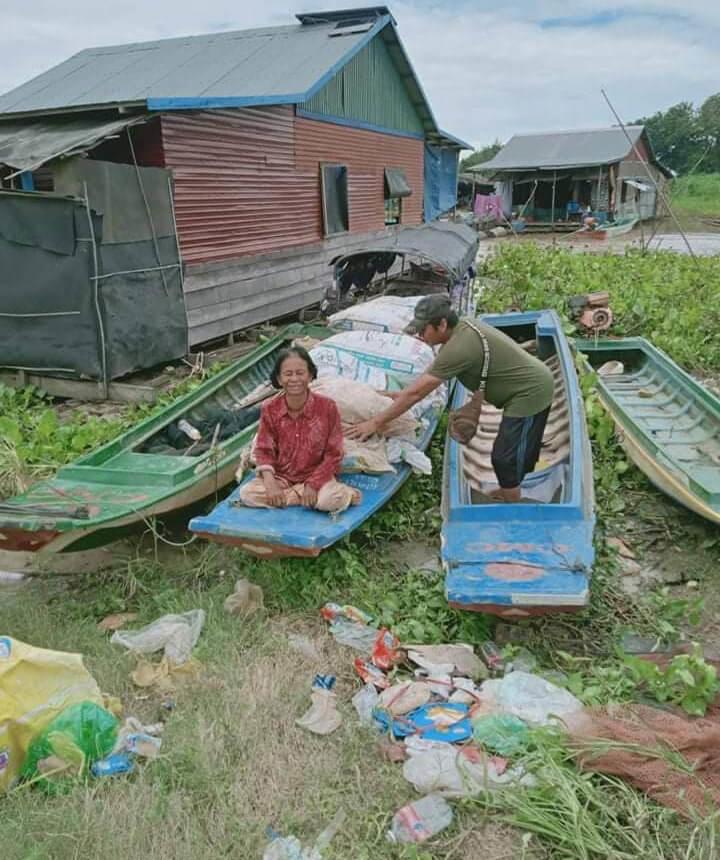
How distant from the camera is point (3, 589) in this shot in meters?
A: 5.09

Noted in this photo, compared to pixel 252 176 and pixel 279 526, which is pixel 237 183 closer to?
pixel 252 176

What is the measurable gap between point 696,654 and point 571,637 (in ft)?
2.92

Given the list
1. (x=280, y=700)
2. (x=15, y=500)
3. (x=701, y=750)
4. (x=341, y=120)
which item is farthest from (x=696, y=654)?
(x=341, y=120)

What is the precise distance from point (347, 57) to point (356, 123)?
2.51 m

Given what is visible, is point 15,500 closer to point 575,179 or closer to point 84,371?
point 84,371

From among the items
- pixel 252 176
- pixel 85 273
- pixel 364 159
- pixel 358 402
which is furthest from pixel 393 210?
pixel 358 402

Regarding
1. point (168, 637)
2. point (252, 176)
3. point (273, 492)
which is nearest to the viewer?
point (168, 637)

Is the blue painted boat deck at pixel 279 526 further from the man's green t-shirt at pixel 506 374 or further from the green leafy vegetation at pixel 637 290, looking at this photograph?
the green leafy vegetation at pixel 637 290

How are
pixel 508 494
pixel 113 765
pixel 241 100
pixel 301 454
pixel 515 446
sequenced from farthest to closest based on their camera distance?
pixel 241 100
pixel 508 494
pixel 515 446
pixel 301 454
pixel 113 765

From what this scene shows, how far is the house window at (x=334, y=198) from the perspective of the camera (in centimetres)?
1370

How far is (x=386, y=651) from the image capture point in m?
3.88

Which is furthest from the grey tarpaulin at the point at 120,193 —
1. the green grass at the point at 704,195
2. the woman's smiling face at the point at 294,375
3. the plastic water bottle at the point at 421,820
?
the green grass at the point at 704,195

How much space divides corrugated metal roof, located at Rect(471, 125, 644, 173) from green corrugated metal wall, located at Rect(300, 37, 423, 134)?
14.5 meters

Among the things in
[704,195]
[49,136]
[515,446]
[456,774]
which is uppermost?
[49,136]
